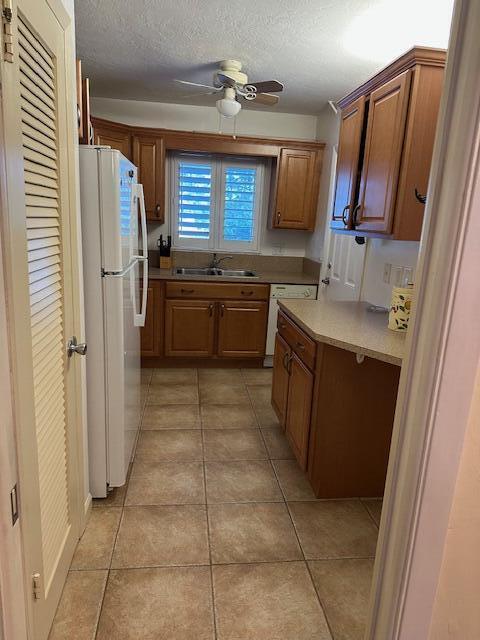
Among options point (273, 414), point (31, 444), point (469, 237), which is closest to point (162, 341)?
point (273, 414)

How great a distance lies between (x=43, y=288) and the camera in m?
1.22

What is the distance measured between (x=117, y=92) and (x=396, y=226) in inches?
118

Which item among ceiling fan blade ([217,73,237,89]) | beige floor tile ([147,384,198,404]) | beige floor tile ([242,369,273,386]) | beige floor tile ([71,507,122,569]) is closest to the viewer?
beige floor tile ([71,507,122,569])

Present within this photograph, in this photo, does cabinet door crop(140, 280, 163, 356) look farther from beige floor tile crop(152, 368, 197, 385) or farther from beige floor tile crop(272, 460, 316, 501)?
beige floor tile crop(272, 460, 316, 501)

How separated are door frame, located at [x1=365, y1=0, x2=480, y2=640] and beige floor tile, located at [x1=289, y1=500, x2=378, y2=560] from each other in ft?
3.76

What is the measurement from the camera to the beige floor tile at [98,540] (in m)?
1.70

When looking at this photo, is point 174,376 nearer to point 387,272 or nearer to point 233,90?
point 387,272

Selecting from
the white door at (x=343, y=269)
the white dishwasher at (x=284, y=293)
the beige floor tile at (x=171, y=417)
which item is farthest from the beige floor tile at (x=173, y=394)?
the white door at (x=343, y=269)

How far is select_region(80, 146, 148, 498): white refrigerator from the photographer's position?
5.71ft

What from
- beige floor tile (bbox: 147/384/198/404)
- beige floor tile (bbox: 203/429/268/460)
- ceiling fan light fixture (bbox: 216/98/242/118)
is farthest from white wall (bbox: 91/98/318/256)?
beige floor tile (bbox: 203/429/268/460)

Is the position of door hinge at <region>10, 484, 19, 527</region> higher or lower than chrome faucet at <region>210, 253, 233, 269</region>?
lower

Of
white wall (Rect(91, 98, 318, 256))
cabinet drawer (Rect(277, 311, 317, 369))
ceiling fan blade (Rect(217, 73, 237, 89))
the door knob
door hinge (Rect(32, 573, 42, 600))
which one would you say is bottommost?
door hinge (Rect(32, 573, 42, 600))

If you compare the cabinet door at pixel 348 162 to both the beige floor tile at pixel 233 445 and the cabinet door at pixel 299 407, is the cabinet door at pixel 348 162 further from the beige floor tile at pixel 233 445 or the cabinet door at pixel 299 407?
the beige floor tile at pixel 233 445

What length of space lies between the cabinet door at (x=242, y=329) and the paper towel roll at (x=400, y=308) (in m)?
1.89
